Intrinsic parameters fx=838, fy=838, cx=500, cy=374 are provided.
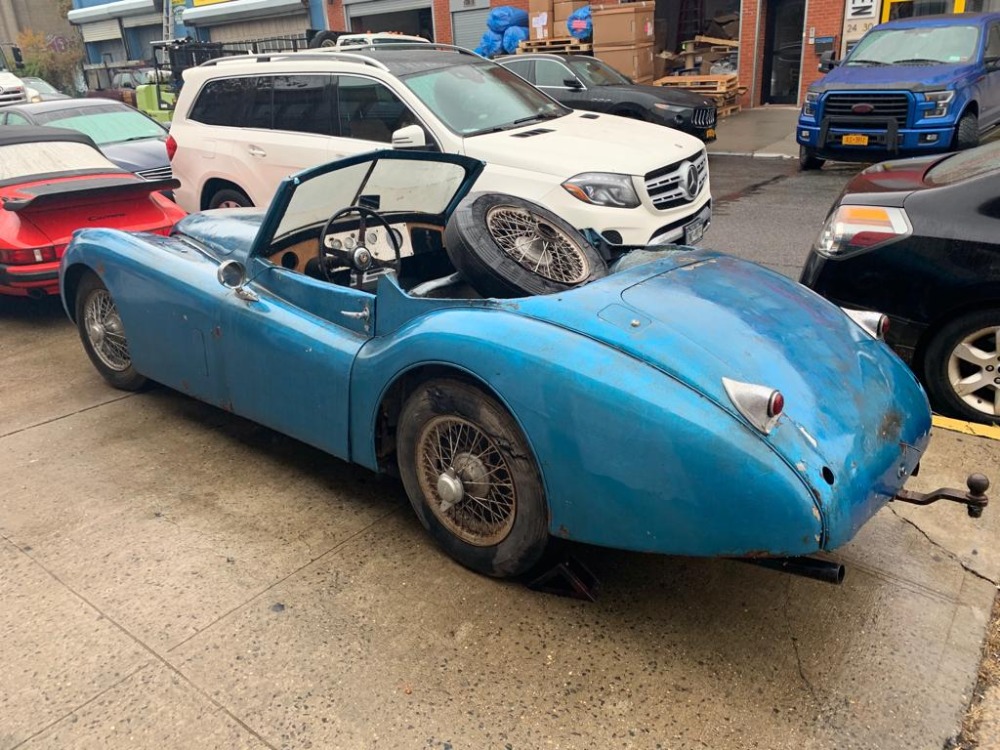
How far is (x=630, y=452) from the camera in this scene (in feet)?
8.13

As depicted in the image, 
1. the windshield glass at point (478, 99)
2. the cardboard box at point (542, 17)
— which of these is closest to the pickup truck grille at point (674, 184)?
the windshield glass at point (478, 99)

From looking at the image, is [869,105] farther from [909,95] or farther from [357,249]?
[357,249]

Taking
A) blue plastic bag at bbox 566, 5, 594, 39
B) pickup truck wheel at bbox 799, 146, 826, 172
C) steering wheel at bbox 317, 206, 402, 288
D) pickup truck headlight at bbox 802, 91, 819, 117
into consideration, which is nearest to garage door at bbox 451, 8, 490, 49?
blue plastic bag at bbox 566, 5, 594, 39

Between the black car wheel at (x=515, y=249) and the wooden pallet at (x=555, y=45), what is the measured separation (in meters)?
15.0

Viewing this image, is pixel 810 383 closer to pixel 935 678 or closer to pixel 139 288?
pixel 935 678

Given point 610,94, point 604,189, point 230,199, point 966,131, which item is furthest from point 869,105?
point 230,199

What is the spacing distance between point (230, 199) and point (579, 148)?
356cm

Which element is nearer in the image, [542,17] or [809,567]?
[809,567]

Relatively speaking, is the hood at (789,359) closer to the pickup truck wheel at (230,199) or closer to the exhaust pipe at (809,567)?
the exhaust pipe at (809,567)

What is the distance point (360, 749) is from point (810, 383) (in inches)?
68.7

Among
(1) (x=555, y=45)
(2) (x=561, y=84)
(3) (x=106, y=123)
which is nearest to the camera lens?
(3) (x=106, y=123)

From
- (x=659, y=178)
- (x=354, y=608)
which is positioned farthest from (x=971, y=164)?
(x=354, y=608)

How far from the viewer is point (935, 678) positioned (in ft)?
8.56

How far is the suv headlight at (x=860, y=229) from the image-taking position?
425cm
